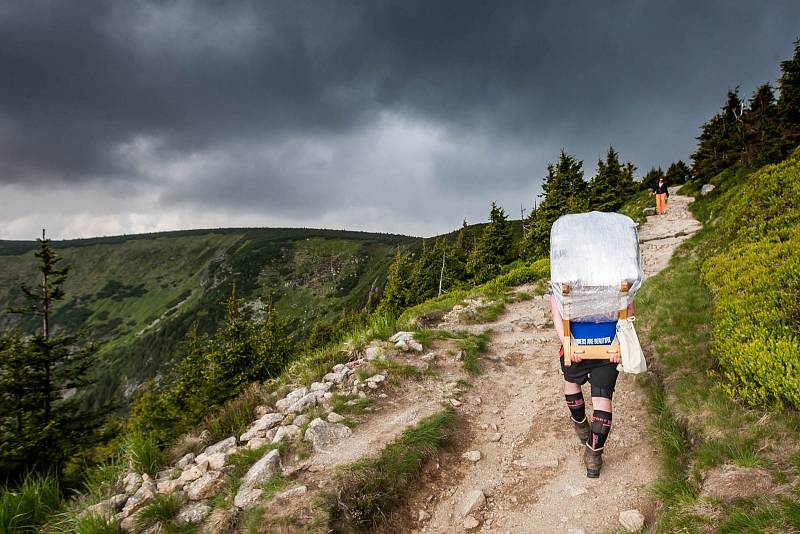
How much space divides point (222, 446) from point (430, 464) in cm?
307

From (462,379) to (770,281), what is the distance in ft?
17.2

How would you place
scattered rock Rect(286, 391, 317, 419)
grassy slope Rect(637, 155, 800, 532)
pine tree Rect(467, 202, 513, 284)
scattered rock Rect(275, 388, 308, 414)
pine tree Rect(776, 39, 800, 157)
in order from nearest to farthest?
grassy slope Rect(637, 155, 800, 532) → scattered rock Rect(286, 391, 317, 419) → scattered rock Rect(275, 388, 308, 414) → pine tree Rect(776, 39, 800, 157) → pine tree Rect(467, 202, 513, 284)

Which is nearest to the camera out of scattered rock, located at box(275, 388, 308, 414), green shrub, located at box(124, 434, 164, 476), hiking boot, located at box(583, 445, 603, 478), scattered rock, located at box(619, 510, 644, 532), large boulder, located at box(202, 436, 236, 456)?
scattered rock, located at box(619, 510, 644, 532)

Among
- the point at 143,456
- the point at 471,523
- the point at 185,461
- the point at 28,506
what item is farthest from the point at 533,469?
the point at 28,506

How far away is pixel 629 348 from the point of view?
12.4 ft

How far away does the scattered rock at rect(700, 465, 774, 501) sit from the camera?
9.83 ft

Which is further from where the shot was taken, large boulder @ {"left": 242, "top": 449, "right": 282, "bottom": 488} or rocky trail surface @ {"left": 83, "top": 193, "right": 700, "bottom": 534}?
large boulder @ {"left": 242, "top": 449, "right": 282, "bottom": 488}

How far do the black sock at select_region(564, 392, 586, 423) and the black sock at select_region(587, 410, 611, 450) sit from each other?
1.19 ft

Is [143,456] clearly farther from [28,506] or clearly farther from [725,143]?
[725,143]

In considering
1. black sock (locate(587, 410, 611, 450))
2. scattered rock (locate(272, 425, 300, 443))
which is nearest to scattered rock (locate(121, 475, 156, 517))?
scattered rock (locate(272, 425, 300, 443))

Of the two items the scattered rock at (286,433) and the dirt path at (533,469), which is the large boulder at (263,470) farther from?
the dirt path at (533,469)

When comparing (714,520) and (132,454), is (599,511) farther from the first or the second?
(132,454)

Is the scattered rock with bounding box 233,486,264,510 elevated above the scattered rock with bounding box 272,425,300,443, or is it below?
below

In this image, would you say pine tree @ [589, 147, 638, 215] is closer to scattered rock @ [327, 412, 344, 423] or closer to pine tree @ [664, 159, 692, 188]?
pine tree @ [664, 159, 692, 188]
